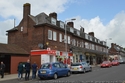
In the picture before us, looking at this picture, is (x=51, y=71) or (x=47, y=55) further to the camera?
(x=47, y=55)

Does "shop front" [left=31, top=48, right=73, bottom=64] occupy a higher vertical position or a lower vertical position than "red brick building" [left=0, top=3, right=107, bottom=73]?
lower

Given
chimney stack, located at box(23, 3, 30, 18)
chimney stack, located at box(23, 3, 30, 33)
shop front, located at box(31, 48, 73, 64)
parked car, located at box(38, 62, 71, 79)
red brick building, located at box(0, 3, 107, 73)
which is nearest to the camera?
parked car, located at box(38, 62, 71, 79)

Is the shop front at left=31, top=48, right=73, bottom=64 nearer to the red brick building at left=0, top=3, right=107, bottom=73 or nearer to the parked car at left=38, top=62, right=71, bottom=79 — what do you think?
the red brick building at left=0, top=3, right=107, bottom=73

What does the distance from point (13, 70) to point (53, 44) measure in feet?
27.3

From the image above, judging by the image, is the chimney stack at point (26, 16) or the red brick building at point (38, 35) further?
the chimney stack at point (26, 16)

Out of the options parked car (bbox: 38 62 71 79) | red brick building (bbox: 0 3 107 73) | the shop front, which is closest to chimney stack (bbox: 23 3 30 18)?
red brick building (bbox: 0 3 107 73)

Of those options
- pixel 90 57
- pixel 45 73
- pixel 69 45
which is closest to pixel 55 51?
pixel 69 45

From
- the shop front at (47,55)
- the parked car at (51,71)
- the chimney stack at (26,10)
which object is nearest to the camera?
the parked car at (51,71)

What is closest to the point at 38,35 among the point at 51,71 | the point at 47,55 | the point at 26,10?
the point at 47,55

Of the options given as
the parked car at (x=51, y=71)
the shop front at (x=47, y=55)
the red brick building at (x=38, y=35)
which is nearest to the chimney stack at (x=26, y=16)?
the red brick building at (x=38, y=35)

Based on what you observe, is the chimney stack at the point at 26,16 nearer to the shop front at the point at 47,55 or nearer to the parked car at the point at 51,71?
the shop front at the point at 47,55

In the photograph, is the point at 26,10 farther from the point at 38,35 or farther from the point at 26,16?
the point at 38,35

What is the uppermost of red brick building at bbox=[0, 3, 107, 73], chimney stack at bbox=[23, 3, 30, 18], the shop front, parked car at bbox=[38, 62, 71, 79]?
chimney stack at bbox=[23, 3, 30, 18]

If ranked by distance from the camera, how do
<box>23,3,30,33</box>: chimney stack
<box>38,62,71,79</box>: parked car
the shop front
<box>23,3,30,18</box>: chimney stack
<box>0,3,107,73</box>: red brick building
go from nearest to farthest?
<box>38,62,71,79</box>: parked car
the shop front
<box>0,3,107,73</box>: red brick building
<box>23,3,30,33</box>: chimney stack
<box>23,3,30,18</box>: chimney stack
